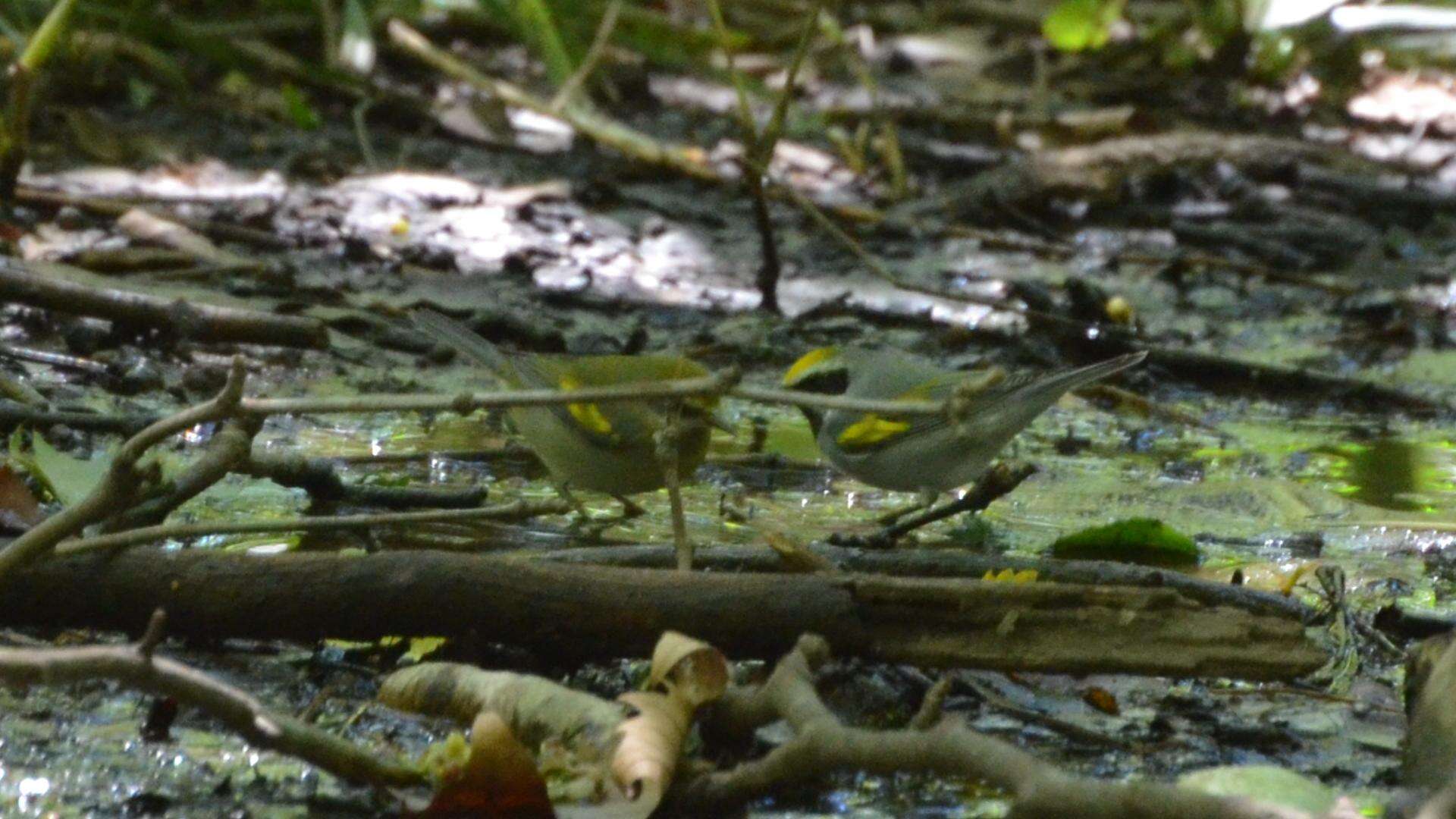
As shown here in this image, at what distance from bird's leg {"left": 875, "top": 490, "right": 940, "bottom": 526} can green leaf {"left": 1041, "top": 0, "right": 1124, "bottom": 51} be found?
464 centimetres

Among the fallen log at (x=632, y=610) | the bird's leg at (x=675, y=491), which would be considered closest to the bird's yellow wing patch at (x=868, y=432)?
the bird's leg at (x=675, y=491)

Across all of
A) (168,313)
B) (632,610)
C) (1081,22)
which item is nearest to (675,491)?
(632,610)

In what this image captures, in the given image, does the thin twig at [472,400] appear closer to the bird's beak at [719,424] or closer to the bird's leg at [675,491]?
the bird's leg at [675,491]

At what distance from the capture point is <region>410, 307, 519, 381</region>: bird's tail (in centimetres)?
470

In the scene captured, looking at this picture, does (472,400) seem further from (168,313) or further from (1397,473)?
(1397,473)

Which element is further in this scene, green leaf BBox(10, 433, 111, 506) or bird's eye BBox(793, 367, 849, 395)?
bird's eye BBox(793, 367, 849, 395)

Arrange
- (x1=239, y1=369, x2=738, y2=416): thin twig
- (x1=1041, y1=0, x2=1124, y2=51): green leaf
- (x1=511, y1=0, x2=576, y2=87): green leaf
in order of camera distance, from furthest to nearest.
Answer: (x1=1041, y1=0, x2=1124, y2=51): green leaf
(x1=511, y1=0, x2=576, y2=87): green leaf
(x1=239, y1=369, x2=738, y2=416): thin twig

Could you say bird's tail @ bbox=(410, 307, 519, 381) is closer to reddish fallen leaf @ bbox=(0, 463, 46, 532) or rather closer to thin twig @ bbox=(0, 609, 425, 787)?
reddish fallen leaf @ bbox=(0, 463, 46, 532)

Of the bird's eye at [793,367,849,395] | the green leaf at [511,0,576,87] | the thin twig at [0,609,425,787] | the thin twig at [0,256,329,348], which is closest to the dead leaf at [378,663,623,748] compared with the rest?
the thin twig at [0,609,425,787]

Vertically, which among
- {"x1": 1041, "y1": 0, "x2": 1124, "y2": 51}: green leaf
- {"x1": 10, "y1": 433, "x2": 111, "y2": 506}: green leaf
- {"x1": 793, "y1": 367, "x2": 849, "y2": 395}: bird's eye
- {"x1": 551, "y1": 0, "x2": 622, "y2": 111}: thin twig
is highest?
{"x1": 1041, "y1": 0, "x2": 1124, "y2": 51}: green leaf

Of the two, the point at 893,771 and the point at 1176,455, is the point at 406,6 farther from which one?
the point at 893,771

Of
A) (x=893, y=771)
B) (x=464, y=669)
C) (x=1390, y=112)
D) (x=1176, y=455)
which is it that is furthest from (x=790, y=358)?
(x=1390, y=112)

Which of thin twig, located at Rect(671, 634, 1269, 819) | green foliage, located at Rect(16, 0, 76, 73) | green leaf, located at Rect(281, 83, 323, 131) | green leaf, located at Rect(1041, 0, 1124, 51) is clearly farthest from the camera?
green leaf, located at Rect(1041, 0, 1124, 51)

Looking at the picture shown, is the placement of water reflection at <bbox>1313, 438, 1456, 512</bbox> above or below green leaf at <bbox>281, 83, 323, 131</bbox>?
below
